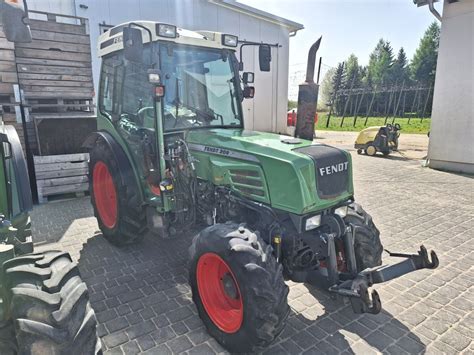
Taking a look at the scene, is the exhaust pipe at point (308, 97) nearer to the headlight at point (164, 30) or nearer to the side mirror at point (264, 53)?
the side mirror at point (264, 53)

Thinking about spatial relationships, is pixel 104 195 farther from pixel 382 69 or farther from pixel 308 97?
pixel 382 69

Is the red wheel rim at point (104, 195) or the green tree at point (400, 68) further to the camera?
the green tree at point (400, 68)

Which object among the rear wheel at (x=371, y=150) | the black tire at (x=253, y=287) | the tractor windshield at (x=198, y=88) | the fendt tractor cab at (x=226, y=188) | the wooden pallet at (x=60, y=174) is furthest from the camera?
the rear wheel at (x=371, y=150)

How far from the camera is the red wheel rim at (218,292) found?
101 inches

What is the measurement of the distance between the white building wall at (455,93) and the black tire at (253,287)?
28.1 feet

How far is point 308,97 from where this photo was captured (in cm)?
310

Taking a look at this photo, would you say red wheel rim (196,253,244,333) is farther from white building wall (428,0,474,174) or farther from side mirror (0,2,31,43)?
white building wall (428,0,474,174)

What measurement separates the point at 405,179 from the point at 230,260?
23.7 feet

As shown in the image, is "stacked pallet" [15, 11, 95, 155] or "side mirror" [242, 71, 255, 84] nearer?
"side mirror" [242, 71, 255, 84]

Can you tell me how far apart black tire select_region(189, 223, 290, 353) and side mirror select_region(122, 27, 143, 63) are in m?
1.61

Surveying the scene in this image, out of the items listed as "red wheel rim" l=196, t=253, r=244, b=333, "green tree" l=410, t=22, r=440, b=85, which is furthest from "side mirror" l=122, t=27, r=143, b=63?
"green tree" l=410, t=22, r=440, b=85

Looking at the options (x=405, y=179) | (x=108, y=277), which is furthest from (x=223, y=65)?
(x=405, y=179)

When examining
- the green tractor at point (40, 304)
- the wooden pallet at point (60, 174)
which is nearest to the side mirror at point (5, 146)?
the green tractor at point (40, 304)

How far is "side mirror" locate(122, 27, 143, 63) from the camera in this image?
278 cm
